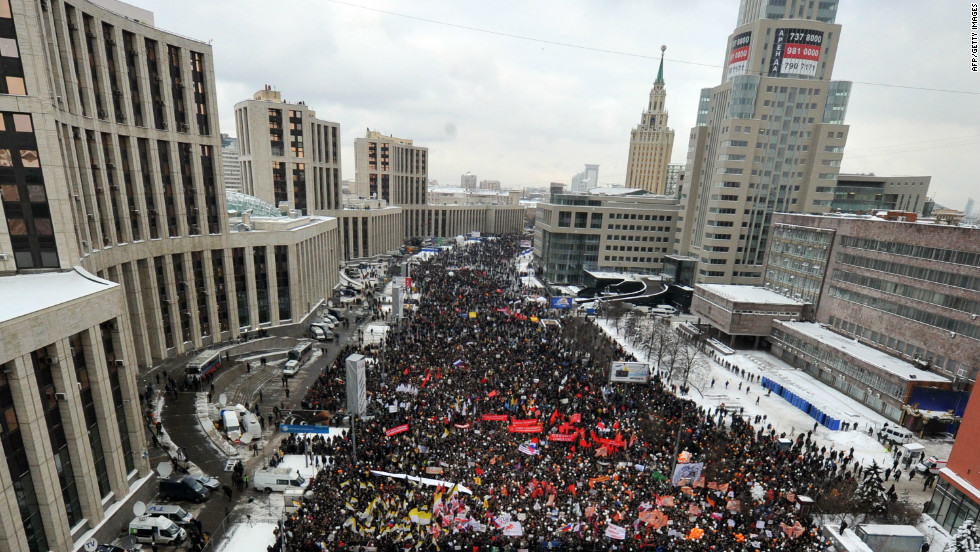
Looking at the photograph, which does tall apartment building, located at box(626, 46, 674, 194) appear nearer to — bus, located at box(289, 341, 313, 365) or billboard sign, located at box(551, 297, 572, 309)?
billboard sign, located at box(551, 297, 572, 309)

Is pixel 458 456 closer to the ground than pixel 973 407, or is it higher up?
closer to the ground

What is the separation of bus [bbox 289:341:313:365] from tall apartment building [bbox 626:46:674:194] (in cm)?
12768

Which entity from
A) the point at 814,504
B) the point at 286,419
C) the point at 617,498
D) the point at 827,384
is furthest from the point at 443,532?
the point at 827,384

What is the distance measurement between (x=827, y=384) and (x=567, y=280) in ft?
144

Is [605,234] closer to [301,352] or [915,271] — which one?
[915,271]

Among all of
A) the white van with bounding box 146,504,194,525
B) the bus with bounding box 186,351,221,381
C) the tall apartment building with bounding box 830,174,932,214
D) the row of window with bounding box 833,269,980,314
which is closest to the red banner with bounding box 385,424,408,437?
the white van with bounding box 146,504,194,525

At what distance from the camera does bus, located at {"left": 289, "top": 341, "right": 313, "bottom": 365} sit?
42.3m

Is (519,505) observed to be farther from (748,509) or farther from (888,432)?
(888,432)

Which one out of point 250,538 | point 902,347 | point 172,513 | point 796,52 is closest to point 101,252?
point 172,513

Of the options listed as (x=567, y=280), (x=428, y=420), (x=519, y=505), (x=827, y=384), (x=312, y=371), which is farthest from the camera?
(x=567, y=280)

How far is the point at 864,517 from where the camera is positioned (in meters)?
23.7

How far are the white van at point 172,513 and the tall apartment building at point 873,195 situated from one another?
338ft

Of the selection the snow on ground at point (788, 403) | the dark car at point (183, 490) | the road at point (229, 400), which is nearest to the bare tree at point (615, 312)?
the snow on ground at point (788, 403)

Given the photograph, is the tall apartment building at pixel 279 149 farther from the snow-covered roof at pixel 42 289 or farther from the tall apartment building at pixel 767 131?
the tall apartment building at pixel 767 131
